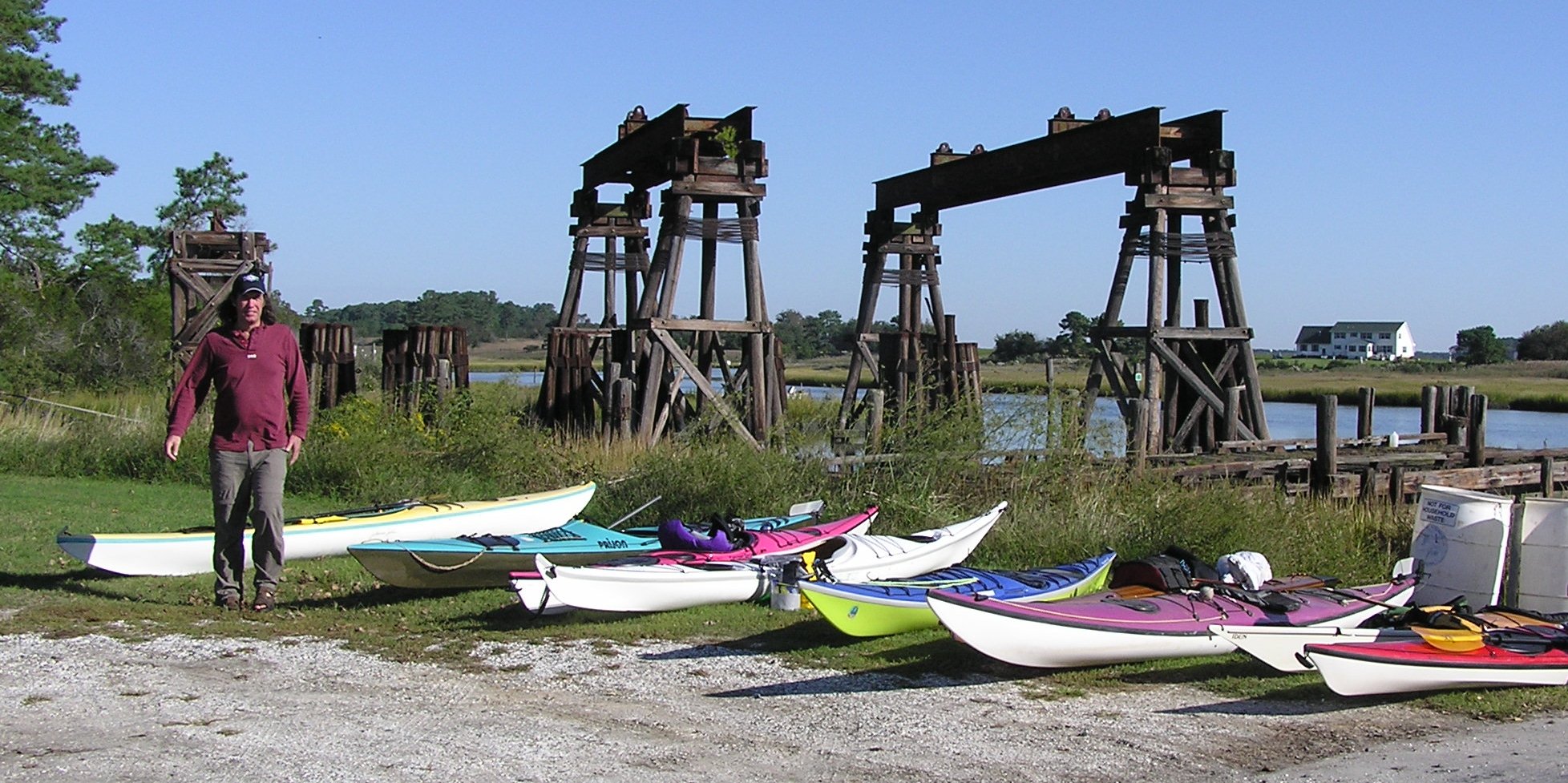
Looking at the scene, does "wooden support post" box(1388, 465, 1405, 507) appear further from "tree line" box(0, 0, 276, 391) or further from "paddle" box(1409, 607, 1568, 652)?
"tree line" box(0, 0, 276, 391)

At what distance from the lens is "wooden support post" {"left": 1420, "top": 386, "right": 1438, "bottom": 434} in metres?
21.5

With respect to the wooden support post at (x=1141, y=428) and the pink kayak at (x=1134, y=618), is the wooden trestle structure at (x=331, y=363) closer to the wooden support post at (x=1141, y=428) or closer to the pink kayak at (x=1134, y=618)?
the wooden support post at (x=1141, y=428)

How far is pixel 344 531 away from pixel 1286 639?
705 cm

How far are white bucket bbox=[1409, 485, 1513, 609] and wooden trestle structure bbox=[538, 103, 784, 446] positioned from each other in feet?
23.6

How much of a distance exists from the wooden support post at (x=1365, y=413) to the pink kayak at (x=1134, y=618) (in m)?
12.3

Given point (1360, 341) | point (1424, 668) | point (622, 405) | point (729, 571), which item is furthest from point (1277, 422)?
point (1360, 341)

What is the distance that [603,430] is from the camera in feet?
58.9

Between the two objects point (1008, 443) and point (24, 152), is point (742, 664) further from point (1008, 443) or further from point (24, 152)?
point (24, 152)

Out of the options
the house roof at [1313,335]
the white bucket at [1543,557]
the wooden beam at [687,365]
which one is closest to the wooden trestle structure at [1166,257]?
the wooden beam at [687,365]

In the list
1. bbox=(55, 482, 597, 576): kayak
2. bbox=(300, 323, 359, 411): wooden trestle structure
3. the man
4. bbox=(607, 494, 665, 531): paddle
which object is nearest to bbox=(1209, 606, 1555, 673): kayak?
bbox=(607, 494, 665, 531): paddle

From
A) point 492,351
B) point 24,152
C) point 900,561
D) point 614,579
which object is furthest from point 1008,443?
point 492,351

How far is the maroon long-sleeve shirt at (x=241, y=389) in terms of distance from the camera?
9109mm

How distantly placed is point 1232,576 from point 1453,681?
181 centimetres

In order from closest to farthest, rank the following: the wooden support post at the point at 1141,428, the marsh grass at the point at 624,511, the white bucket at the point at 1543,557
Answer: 1. the marsh grass at the point at 624,511
2. the white bucket at the point at 1543,557
3. the wooden support post at the point at 1141,428
